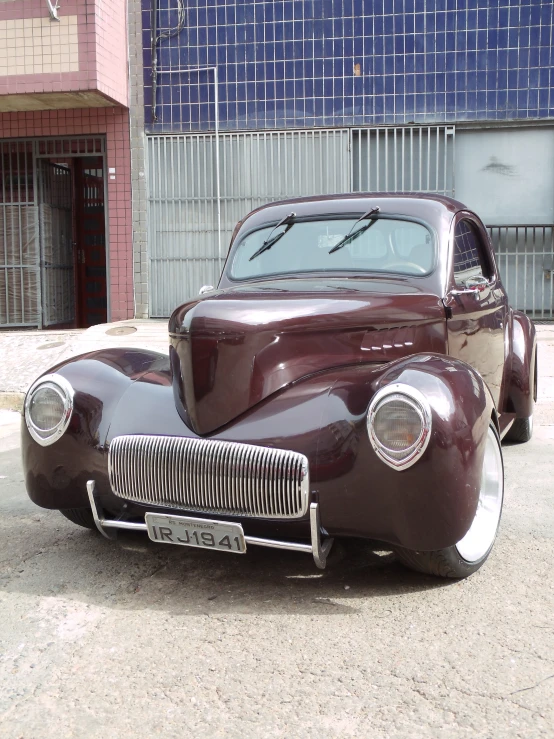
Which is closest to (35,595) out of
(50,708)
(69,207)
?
(50,708)

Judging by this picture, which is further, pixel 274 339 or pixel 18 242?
pixel 18 242

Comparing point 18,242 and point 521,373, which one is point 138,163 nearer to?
point 18,242

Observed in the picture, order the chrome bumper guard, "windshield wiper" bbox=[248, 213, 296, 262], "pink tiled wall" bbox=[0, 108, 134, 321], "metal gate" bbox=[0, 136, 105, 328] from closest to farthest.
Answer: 1. the chrome bumper guard
2. "windshield wiper" bbox=[248, 213, 296, 262]
3. "pink tiled wall" bbox=[0, 108, 134, 321]
4. "metal gate" bbox=[0, 136, 105, 328]

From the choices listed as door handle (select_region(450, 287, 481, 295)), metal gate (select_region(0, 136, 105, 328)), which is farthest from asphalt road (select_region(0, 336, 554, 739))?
metal gate (select_region(0, 136, 105, 328))

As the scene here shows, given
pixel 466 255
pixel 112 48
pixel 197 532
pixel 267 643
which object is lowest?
pixel 267 643

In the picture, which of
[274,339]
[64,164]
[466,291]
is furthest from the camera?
[64,164]

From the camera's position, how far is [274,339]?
3.18 metres

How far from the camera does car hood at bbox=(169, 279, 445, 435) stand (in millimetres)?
3127

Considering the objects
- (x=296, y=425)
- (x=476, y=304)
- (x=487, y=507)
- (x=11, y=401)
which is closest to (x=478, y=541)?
(x=487, y=507)

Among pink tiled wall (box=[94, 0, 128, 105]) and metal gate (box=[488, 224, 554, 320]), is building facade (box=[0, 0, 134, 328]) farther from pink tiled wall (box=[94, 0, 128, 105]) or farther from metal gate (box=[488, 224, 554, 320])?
metal gate (box=[488, 224, 554, 320])

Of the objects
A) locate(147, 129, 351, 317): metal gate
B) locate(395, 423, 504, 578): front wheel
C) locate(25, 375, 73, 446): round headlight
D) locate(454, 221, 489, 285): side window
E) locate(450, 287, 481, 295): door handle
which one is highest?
locate(147, 129, 351, 317): metal gate

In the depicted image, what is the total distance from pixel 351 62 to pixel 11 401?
6439 millimetres

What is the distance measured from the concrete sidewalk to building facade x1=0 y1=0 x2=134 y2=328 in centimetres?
129

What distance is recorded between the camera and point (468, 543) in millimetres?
3205
